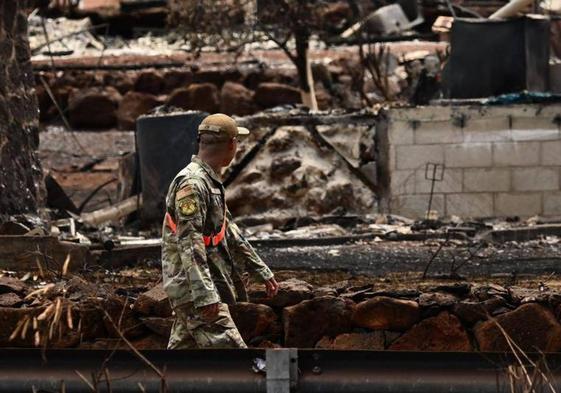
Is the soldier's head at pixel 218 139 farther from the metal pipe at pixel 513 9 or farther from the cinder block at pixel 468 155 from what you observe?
the metal pipe at pixel 513 9

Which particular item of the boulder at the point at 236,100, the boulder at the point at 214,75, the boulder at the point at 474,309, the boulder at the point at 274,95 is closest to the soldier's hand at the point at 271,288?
the boulder at the point at 474,309

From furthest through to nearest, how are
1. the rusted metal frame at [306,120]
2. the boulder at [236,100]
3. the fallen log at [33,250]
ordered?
1. the boulder at [236,100]
2. the rusted metal frame at [306,120]
3. the fallen log at [33,250]

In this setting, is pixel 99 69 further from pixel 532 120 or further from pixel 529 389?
pixel 529 389

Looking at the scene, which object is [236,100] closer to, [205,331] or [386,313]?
[386,313]

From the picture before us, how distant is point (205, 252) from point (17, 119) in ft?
31.4

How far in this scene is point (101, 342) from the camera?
1039cm

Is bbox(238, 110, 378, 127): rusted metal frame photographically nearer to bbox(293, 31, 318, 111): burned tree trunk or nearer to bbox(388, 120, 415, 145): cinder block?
bbox(388, 120, 415, 145): cinder block

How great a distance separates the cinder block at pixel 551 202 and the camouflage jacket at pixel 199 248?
1336 centimetres

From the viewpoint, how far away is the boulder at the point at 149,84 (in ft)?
109

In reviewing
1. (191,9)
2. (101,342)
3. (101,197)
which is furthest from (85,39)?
(101,342)

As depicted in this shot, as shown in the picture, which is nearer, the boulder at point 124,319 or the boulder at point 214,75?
the boulder at point 124,319

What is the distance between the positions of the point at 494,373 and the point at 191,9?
24.2 meters

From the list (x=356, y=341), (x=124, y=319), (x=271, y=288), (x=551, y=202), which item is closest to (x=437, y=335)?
(x=356, y=341)

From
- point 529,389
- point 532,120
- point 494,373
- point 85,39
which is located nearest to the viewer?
point 529,389
